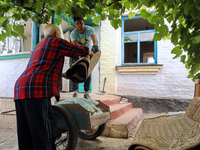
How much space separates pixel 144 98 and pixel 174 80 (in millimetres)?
1171

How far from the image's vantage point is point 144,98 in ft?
17.9

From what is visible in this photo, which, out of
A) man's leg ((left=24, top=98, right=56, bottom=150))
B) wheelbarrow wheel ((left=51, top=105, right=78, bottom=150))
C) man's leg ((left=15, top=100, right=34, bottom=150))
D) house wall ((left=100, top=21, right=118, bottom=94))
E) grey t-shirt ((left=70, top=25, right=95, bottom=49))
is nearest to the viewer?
man's leg ((left=24, top=98, right=56, bottom=150))

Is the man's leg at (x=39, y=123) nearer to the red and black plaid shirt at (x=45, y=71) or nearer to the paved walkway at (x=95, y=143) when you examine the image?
the red and black plaid shirt at (x=45, y=71)

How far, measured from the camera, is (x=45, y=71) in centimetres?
173

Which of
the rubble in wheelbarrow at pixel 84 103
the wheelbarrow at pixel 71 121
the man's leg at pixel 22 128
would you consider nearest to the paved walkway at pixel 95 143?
the rubble in wheelbarrow at pixel 84 103

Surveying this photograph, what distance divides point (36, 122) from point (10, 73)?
136 inches

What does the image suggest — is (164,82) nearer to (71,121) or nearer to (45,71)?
(71,121)

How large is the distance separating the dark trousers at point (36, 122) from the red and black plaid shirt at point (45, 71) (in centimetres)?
8

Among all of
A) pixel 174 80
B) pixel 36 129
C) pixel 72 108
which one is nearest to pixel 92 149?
pixel 72 108

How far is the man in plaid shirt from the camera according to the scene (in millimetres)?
1637


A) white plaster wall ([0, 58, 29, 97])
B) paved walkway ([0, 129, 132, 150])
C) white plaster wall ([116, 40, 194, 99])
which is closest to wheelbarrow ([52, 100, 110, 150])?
paved walkway ([0, 129, 132, 150])

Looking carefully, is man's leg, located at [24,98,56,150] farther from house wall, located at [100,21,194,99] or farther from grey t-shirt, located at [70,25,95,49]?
house wall, located at [100,21,194,99]

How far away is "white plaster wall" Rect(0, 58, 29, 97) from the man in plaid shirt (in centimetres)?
288

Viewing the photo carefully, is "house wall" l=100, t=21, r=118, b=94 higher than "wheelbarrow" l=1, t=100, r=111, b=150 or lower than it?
higher
